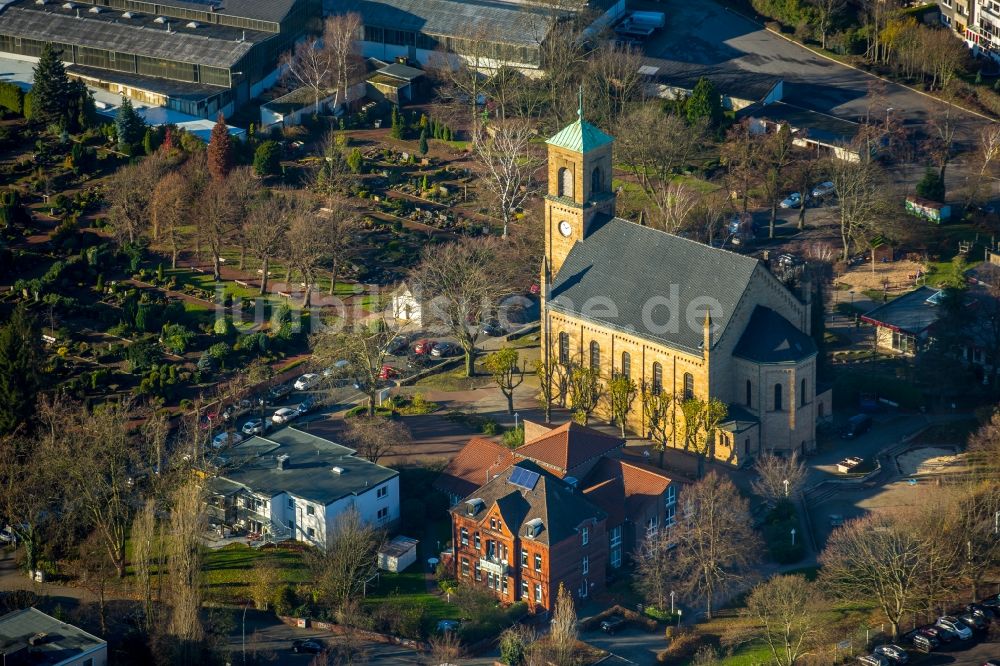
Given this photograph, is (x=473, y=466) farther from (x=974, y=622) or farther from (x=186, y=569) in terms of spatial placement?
(x=974, y=622)

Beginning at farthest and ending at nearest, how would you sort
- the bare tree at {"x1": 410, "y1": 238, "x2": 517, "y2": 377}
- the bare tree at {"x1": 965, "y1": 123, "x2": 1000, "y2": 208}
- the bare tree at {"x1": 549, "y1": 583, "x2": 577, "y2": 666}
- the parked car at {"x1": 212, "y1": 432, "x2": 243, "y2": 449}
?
the bare tree at {"x1": 965, "y1": 123, "x2": 1000, "y2": 208} < the bare tree at {"x1": 410, "y1": 238, "x2": 517, "y2": 377} < the parked car at {"x1": 212, "y1": 432, "x2": 243, "y2": 449} < the bare tree at {"x1": 549, "y1": 583, "x2": 577, "y2": 666}

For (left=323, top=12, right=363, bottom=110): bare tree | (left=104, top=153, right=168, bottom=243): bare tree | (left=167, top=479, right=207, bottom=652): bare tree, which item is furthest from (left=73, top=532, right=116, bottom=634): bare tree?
(left=323, top=12, right=363, bottom=110): bare tree

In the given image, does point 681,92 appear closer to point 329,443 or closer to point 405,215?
point 405,215

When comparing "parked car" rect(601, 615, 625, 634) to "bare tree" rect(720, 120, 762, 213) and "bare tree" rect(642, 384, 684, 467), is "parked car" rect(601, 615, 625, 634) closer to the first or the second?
"bare tree" rect(642, 384, 684, 467)

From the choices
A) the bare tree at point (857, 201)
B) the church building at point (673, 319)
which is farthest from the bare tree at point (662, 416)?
the bare tree at point (857, 201)

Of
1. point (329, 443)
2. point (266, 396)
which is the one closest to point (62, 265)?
point (266, 396)
